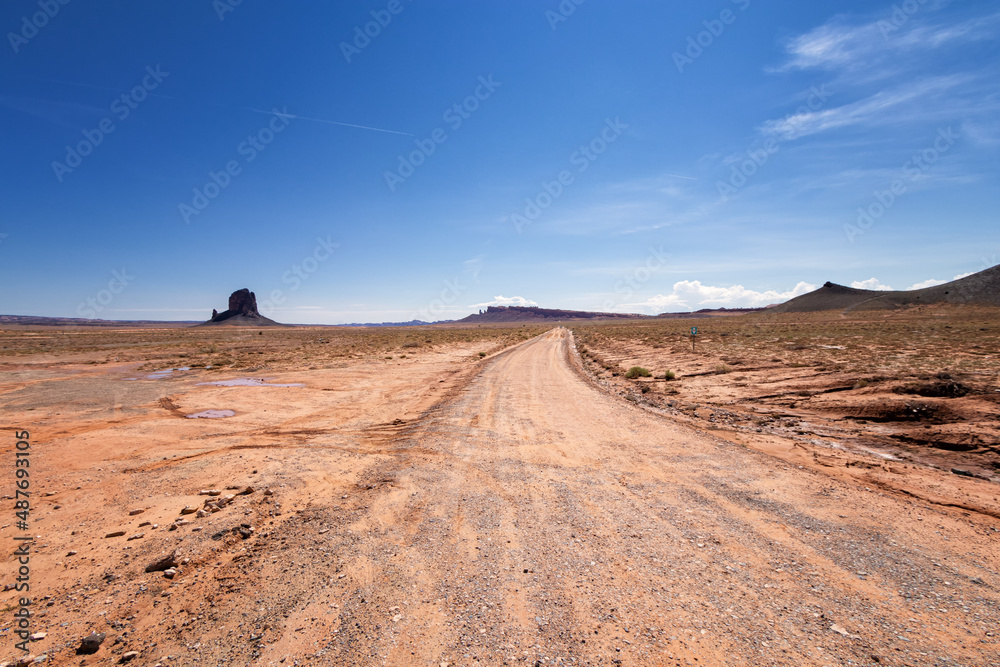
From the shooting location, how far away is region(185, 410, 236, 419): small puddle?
39.4 ft

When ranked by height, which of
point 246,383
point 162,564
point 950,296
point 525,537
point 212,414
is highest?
point 950,296

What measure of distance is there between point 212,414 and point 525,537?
11.8 metres

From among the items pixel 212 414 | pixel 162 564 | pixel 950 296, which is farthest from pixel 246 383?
pixel 950 296

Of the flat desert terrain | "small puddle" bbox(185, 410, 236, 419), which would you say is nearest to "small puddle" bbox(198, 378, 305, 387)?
"small puddle" bbox(185, 410, 236, 419)

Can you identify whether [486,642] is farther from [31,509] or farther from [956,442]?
[956,442]

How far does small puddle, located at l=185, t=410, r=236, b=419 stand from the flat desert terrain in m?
0.60

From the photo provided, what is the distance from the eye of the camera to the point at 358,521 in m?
5.39

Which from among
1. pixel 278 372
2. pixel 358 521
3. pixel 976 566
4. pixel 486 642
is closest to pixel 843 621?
pixel 976 566

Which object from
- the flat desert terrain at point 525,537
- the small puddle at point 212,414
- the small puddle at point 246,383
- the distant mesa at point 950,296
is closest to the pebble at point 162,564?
the flat desert terrain at point 525,537

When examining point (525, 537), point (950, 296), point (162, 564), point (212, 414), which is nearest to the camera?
point (162, 564)

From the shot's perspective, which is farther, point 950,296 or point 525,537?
point 950,296

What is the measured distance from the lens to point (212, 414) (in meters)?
12.4

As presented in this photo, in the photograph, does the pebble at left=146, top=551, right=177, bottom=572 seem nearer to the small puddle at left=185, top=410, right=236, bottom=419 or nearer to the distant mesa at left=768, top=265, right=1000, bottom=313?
the small puddle at left=185, top=410, right=236, bottom=419

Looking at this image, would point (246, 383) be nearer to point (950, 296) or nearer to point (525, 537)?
point (525, 537)
